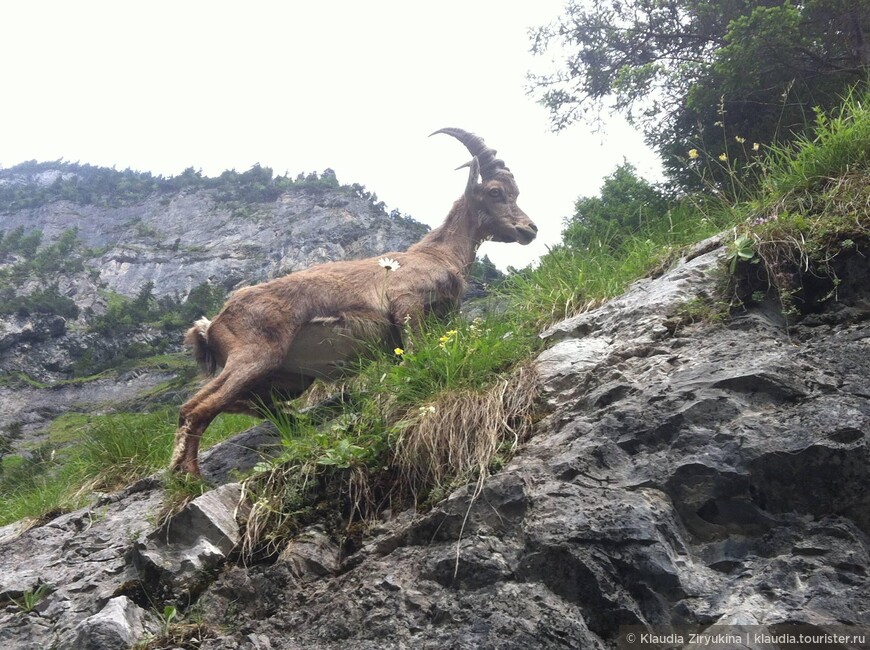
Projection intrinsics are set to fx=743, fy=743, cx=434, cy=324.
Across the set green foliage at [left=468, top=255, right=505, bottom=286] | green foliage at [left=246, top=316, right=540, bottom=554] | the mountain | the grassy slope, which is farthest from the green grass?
the mountain

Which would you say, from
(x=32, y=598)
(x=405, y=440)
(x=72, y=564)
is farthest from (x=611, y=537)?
(x=72, y=564)

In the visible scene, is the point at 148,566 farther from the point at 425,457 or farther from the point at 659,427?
the point at 659,427

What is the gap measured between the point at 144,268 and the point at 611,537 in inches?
2419

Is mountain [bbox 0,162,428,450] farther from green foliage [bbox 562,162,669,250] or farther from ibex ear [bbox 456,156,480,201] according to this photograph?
green foliage [bbox 562,162,669,250]

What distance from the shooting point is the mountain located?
34.8 meters

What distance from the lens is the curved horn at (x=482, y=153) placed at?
8.26 metres

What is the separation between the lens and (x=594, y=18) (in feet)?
31.4

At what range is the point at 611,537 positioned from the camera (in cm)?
314

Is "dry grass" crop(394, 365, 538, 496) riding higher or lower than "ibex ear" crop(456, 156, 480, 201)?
lower

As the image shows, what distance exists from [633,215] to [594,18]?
3411 millimetres

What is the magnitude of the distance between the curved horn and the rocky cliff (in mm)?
4078

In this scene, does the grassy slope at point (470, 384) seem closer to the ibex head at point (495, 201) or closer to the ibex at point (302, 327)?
the ibex at point (302, 327)

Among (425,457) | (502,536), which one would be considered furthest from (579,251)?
(502,536)

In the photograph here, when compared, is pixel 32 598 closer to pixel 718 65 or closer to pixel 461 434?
pixel 461 434
